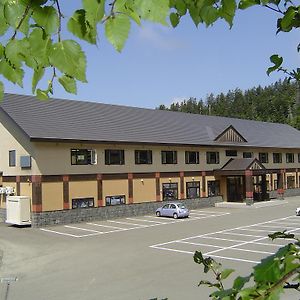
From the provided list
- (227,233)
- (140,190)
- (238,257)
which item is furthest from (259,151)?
(238,257)

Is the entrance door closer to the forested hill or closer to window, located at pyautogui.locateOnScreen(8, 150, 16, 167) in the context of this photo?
window, located at pyautogui.locateOnScreen(8, 150, 16, 167)

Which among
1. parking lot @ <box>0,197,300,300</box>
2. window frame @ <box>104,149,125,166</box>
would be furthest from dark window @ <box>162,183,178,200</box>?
window frame @ <box>104,149,125,166</box>

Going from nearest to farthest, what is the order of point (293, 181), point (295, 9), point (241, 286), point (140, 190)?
point (241, 286), point (295, 9), point (140, 190), point (293, 181)

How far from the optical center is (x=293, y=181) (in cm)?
5519

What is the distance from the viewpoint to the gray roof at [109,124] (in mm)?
31831

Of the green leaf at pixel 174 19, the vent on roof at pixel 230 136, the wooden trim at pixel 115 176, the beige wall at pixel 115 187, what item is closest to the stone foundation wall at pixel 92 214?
the beige wall at pixel 115 187

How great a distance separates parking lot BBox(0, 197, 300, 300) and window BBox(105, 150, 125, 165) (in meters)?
4.83

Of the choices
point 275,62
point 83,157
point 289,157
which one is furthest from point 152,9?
point 289,157

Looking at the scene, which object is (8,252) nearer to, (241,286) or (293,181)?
(241,286)

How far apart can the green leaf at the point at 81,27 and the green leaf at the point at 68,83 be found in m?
0.19

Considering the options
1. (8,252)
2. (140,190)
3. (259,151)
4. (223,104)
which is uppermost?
(223,104)

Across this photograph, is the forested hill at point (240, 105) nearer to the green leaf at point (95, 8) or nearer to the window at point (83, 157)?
the window at point (83, 157)

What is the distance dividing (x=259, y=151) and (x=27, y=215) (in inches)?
1159

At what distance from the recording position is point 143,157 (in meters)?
37.0
